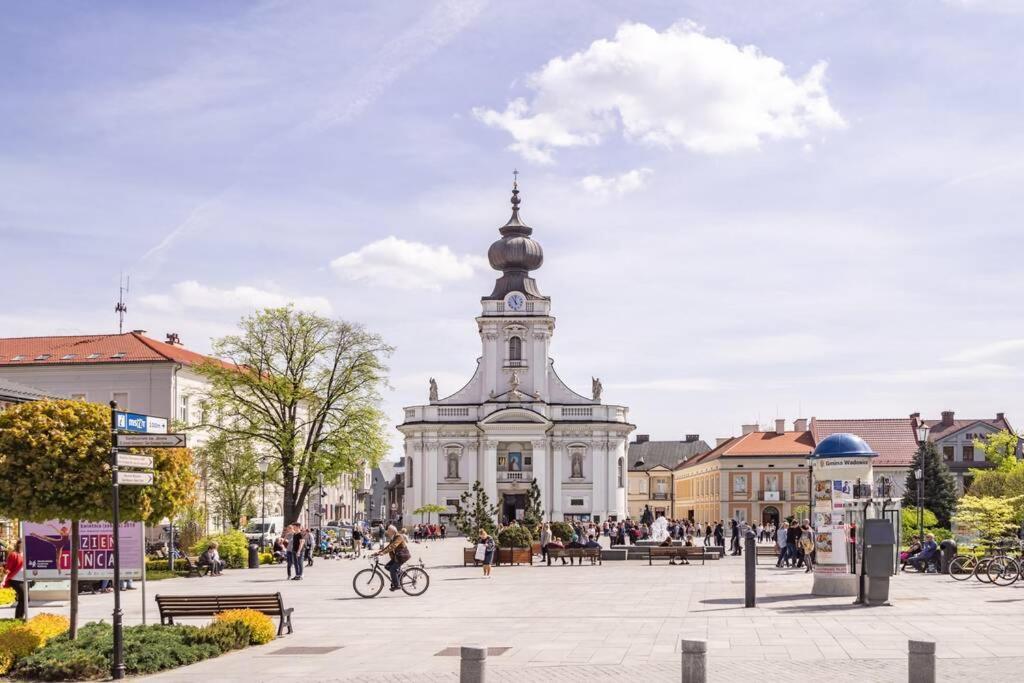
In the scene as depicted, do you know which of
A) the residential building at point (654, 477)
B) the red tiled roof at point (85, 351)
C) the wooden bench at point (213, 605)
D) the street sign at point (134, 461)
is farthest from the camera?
the residential building at point (654, 477)

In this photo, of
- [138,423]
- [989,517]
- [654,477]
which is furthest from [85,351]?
[654,477]

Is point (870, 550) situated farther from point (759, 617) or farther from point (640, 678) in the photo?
point (640, 678)

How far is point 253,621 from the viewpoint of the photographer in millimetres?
17859

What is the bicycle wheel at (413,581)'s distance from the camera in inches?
1090

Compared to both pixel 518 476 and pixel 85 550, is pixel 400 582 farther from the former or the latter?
pixel 518 476

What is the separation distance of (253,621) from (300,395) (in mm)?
40031

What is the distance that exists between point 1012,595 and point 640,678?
608 inches

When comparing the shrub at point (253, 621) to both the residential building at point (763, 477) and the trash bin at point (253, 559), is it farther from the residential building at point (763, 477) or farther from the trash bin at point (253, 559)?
the residential building at point (763, 477)

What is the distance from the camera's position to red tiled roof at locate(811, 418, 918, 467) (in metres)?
95.8

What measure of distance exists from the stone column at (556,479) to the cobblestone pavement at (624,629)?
2347 inches

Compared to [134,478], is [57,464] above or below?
above

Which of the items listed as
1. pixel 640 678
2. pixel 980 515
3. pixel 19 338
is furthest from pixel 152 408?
pixel 640 678

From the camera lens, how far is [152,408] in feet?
241

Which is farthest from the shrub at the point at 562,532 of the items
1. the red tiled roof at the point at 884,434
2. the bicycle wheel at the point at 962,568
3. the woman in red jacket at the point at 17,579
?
the woman in red jacket at the point at 17,579
